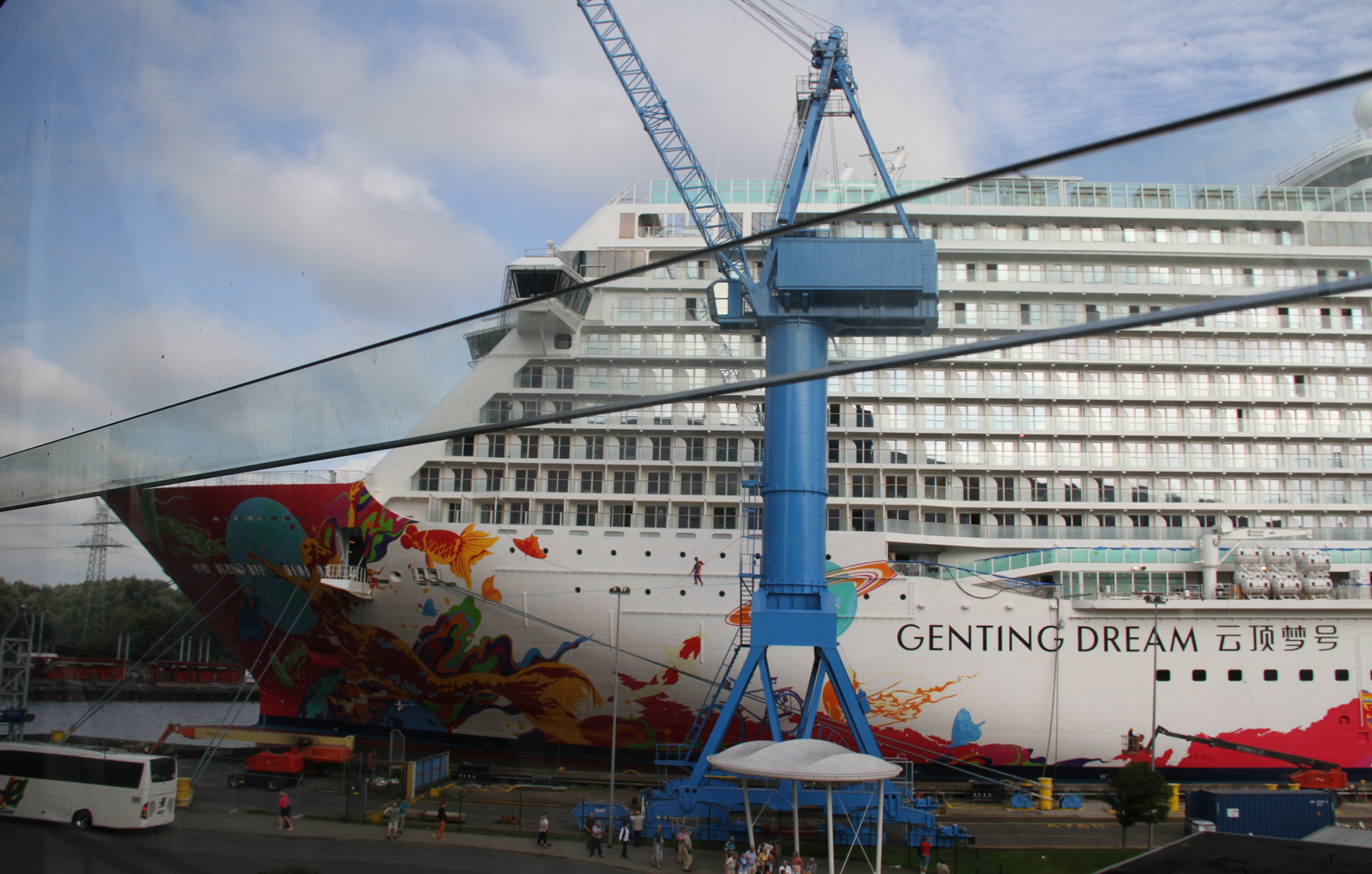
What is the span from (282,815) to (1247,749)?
571 inches

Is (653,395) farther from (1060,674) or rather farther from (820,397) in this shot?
(1060,674)

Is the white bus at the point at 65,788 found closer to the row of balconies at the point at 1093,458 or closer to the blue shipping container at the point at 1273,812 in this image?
the row of balconies at the point at 1093,458

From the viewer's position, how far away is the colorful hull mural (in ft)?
41.4

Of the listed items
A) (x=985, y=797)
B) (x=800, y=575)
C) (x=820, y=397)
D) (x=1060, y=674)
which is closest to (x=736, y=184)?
(x=820, y=397)

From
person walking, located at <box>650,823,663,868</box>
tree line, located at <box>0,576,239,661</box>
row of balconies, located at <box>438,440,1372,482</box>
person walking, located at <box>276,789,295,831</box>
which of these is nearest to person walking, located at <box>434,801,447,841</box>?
person walking, located at <box>650,823,663,868</box>

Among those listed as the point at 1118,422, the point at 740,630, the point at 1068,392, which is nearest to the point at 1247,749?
the point at 1118,422

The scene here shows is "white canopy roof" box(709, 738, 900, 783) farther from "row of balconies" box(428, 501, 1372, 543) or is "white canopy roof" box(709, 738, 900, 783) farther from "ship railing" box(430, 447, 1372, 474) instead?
"ship railing" box(430, 447, 1372, 474)

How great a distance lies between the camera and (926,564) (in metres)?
13.5

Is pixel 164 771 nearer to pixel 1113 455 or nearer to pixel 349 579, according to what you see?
pixel 349 579

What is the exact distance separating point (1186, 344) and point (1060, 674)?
7.06 metres

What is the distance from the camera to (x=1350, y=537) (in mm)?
14766

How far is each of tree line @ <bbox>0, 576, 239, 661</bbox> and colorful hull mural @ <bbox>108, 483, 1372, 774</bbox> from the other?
9.06 metres

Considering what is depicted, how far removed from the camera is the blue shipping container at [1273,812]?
1188 centimetres

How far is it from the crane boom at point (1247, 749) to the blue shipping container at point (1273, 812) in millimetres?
1340
